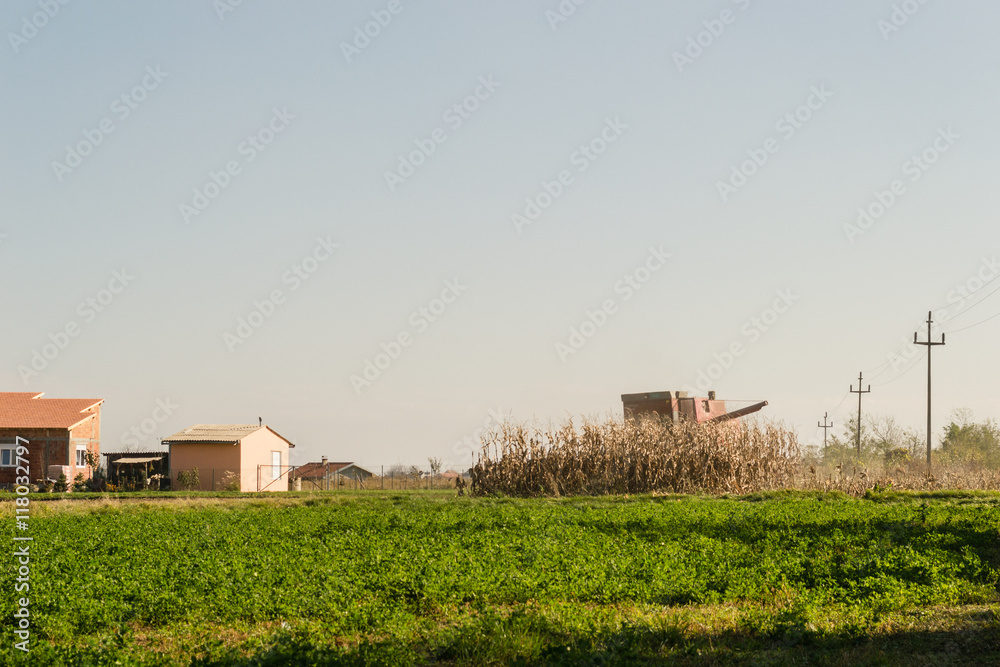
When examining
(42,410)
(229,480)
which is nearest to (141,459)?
(229,480)

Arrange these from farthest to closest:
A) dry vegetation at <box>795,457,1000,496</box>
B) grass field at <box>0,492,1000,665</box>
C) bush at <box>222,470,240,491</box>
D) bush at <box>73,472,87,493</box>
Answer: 1. bush at <box>222,470,240,491</box>
2. bush at <box>73,472,87,493</box>
3. dry vegetation at <box>795,457,1000,496</box>
4. grass field at <box>0,492,1000,665</box>

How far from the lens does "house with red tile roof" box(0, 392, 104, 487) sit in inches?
1666

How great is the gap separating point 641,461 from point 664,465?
74 centimetres

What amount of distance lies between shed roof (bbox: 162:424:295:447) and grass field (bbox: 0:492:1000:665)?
25858 millimetres

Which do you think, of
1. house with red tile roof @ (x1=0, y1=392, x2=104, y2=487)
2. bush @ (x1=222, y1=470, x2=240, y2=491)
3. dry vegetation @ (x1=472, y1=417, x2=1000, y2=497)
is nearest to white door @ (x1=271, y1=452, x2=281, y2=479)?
bush @ (x1=222, y1=470, x2=240, y2=491)

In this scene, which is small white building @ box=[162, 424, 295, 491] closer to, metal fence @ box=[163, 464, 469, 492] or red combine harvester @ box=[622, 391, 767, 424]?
metal fence @ box=[163, 464, 469, 492]

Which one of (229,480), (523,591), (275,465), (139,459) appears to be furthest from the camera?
(275,465)

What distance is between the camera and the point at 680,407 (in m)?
31.5

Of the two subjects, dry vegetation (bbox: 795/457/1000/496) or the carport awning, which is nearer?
dry vegetation (bbox: 795/457/1000/496)

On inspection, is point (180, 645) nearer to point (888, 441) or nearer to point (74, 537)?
point (74, 537)

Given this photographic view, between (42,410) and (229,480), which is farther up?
(42,410)

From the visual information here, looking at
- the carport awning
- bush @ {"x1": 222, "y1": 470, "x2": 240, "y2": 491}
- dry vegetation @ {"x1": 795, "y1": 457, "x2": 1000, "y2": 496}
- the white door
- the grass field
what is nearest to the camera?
the grass field

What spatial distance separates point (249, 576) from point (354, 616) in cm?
234

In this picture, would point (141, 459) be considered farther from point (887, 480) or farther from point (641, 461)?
point (887, 480)
